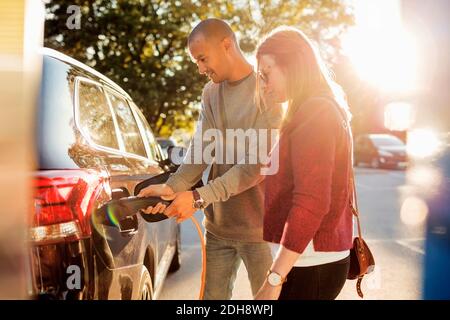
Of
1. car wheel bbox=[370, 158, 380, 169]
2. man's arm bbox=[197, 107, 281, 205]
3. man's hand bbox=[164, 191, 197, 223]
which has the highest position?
car wheel bbox=[370, 158, 380, 169]

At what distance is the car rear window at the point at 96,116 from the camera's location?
2475 millimetres

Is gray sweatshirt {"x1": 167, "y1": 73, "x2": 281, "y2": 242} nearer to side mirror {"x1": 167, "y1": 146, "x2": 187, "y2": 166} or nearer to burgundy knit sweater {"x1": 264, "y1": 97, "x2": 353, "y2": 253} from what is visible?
burgundy knit sweater {"x1": 264, "y1": 97, "x2": 353, "y2": 253}

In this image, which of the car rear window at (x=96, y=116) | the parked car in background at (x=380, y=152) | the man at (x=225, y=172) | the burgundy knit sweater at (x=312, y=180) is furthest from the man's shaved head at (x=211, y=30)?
the parked car in background at (x=380, y=152)

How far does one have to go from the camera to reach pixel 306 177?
72.3 inches

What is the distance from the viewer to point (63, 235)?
2.02m

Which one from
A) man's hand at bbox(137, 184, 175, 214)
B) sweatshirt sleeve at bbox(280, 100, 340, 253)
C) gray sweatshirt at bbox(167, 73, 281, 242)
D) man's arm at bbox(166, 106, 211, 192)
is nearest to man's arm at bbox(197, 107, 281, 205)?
gray sweatshirt at bbox(167, 73, 281, 242)

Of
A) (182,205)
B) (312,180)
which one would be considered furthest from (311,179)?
(182,205)

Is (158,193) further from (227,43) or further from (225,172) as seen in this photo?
(227,43)

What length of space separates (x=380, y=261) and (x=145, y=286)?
13.5 ft

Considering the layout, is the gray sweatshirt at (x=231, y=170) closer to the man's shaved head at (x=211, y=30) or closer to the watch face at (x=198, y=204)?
the watch face at (x=198, y=204)

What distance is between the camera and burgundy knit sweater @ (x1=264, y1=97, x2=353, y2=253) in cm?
183

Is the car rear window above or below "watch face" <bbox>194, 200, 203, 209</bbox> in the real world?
above

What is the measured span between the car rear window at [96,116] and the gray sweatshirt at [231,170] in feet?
1.21

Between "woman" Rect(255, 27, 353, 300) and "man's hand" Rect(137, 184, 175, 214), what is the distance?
0.69m
